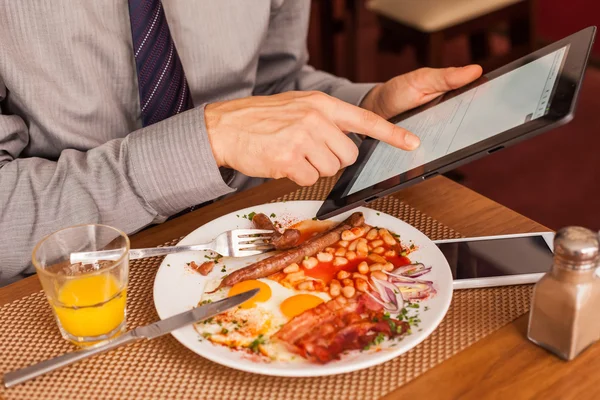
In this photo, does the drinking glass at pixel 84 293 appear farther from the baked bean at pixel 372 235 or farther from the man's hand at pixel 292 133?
the baked bean at pixel 372 235

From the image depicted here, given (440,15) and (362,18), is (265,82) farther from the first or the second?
(362,18)

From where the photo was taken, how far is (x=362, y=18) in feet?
14.8

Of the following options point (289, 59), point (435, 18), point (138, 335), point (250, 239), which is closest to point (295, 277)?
point (250, 239)

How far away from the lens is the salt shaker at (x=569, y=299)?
2.72 ft

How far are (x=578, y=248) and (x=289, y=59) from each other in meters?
1.02

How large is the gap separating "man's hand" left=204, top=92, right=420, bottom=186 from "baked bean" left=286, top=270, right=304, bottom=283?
0.62 ft

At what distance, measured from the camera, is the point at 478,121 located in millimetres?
1047

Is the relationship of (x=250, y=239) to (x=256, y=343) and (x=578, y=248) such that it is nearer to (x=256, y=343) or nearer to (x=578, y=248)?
(x=256, y=343)

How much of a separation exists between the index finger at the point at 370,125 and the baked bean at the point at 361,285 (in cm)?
22

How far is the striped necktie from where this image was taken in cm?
126

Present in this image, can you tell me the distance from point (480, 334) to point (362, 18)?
382cm

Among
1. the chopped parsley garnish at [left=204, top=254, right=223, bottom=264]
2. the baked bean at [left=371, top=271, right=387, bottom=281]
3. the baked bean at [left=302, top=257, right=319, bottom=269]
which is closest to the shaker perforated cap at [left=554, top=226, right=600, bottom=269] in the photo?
the baked bean at [left=371, top=271, right=387, bottom=281]

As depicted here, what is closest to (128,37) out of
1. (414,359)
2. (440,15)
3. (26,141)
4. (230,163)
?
(26,141)

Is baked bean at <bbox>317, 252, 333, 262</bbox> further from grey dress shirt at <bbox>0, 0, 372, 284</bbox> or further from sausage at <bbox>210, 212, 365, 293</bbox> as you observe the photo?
grey dress shirt at <bbox>0, 0, 372, 284</bbox>
